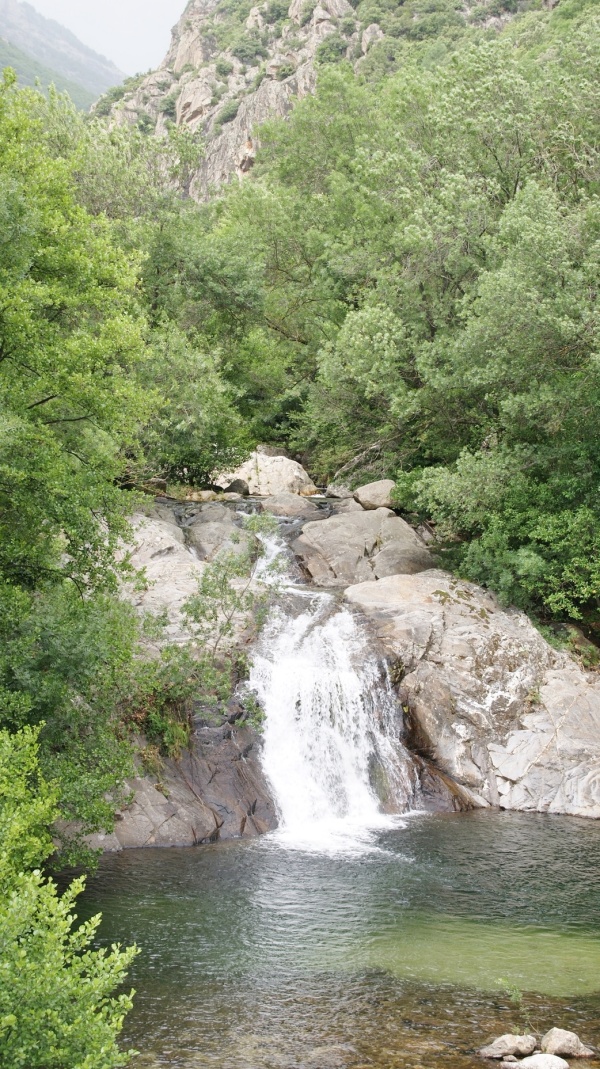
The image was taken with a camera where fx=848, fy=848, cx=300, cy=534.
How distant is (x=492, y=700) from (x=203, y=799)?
7215 mm

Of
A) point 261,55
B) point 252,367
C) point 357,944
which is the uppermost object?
point 261,55

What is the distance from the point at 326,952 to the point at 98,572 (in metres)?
6.88

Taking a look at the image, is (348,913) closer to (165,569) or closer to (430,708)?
(430,708)

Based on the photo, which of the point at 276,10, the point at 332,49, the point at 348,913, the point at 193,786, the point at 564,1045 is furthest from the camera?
the point at 276,10

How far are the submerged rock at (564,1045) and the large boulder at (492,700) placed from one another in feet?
33.2

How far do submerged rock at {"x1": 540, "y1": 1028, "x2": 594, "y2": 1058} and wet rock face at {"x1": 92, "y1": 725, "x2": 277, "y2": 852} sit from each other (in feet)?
28.0

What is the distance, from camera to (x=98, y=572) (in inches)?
562

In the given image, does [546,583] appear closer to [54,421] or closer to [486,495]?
[486,495]

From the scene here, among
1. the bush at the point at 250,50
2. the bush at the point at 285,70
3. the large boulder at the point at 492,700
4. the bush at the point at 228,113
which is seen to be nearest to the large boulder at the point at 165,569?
the large boulder at the point at 492,700

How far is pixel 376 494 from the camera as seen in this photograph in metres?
28.5

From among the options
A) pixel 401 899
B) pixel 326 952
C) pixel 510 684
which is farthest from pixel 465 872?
pixel 510 684

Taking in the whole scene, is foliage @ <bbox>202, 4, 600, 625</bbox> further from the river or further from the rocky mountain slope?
the rocky mountain slope

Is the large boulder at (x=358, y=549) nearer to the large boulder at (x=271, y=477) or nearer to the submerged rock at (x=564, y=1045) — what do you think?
the large boulder at (x=271, y=477)

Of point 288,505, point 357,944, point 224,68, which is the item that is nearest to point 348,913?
point 357,944
